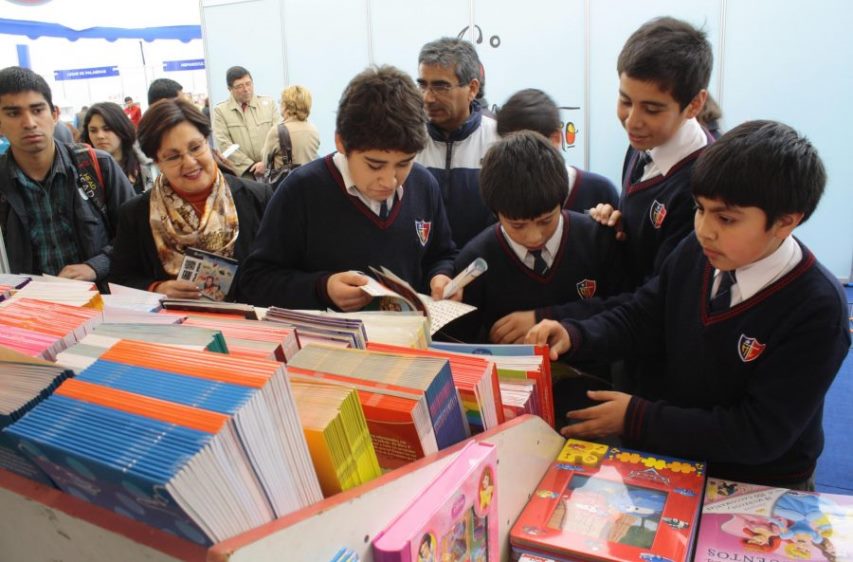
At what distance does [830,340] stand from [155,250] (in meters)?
2.03

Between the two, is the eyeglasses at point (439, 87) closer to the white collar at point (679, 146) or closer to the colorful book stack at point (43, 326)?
the white collar at point (679, 146)

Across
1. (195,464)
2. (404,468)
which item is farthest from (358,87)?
(195,464)

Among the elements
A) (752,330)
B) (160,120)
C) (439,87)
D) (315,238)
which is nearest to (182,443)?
(752,330)

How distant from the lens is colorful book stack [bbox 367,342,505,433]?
3.37 ft

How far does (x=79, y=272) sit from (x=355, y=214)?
1184 millimetres

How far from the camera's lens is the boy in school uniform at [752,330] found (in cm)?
125

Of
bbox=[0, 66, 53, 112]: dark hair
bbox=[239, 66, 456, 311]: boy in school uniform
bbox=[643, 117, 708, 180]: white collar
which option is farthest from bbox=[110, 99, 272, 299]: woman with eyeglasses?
bbox=[643, 117, 708, 180]: white collar

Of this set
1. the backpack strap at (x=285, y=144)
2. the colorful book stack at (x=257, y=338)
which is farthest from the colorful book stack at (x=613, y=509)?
the backpack strap at (x=285, y=144)

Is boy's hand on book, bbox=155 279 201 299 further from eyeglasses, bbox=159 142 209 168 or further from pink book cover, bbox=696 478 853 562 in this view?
pink book cover, bbox=696 478 853 562

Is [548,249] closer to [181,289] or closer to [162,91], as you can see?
[181,289]

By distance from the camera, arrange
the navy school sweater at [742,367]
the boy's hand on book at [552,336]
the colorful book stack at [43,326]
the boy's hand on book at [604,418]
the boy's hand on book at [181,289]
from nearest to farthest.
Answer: the colorful book stack at [43,326]
the navy school sweater at [742,367]
the boy's hand on book at [604,418]
the boy's hand on book at [552,336]
the boy's hand on book at [181,289]

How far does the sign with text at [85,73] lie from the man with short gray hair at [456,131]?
9885 mm

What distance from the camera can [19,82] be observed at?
250cm

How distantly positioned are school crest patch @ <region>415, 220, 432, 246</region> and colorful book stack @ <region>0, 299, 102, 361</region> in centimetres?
107
